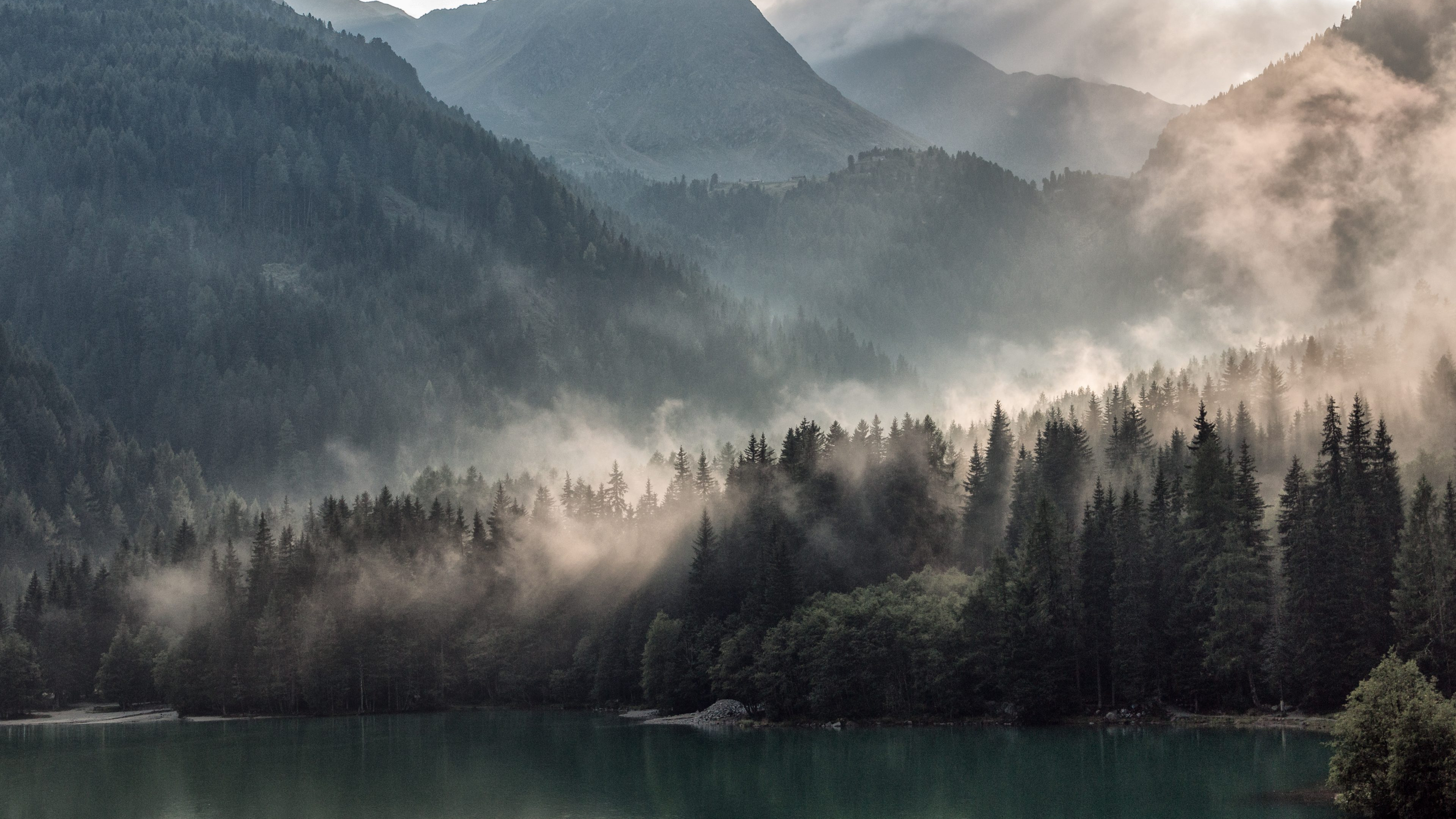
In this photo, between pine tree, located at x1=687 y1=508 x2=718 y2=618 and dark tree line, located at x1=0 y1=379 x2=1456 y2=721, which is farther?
pine tree, located at x1=687 y1=508 x2=718 y2=618

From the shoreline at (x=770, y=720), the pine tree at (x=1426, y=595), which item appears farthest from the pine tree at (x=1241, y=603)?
the pine tree at (x=1426, y=595)

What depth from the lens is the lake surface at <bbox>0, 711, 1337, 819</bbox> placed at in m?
87.0

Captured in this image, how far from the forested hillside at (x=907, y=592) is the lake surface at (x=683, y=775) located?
8.87 metres

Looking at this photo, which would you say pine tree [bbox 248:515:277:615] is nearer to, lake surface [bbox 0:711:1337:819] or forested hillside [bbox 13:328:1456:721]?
forested hillside [bbox 13:328:1456:721]

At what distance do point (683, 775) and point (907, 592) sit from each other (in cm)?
5278

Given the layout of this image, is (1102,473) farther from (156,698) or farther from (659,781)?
(156,698)

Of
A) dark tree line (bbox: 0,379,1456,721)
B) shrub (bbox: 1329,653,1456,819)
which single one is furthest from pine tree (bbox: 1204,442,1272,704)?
shrub (bbox: 1329,653,1456,819)

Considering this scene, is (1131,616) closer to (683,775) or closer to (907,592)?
(907,592)

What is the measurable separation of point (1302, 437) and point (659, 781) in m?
135

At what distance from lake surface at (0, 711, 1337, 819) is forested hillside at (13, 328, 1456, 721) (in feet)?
29.1

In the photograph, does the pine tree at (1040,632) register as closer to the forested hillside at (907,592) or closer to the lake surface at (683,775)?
the forested hillside at (907,592)

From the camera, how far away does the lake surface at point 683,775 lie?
285 feet

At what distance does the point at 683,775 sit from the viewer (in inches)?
4190

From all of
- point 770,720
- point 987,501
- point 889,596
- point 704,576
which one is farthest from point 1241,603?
point 704,576
